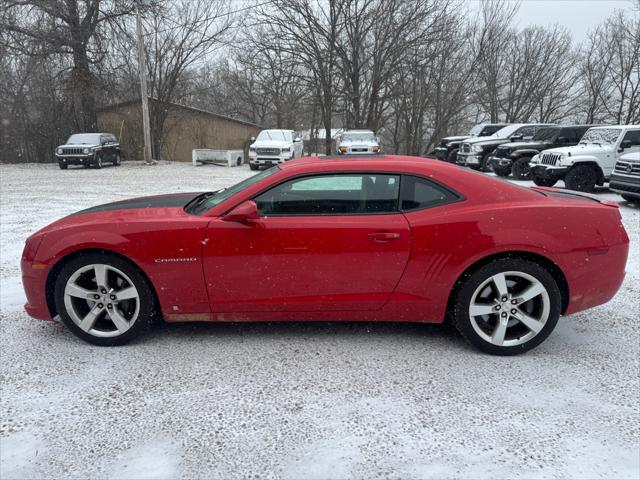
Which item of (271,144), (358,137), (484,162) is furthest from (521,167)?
(271,144)

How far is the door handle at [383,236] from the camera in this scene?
3.03 meters

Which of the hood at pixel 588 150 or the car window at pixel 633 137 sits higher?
the car window at pixel 633 137

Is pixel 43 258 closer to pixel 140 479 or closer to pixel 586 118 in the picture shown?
pixel 140 479

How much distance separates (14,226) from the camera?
7234mm

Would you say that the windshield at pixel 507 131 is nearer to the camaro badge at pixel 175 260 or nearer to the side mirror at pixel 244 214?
the side mirror at pixel 244 214

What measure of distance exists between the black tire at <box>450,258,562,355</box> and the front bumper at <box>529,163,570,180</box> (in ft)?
32.0

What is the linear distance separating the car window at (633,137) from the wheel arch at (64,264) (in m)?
12.4

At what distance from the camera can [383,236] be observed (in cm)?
303

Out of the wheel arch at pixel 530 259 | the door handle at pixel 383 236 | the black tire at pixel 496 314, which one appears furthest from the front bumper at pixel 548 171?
the door handle at pixel 383 236

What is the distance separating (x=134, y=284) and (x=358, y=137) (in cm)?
1826

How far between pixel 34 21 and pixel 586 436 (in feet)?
82.6

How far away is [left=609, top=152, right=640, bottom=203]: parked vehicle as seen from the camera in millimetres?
9086

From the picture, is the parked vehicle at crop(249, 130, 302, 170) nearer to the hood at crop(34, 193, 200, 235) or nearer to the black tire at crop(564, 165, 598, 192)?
the black tire at crop(564, 165, 598, 192)

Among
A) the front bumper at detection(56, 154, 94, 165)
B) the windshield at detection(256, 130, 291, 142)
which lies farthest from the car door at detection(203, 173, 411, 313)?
the front bumper at detection(56, 154, 94, 165)
